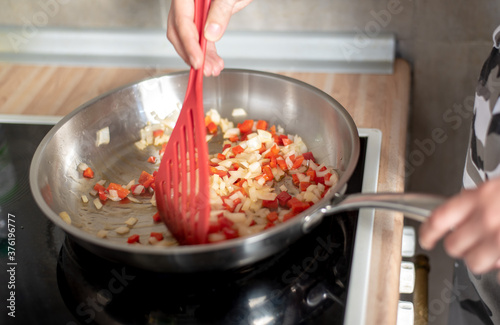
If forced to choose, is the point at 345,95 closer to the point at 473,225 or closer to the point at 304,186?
the point at 304,186

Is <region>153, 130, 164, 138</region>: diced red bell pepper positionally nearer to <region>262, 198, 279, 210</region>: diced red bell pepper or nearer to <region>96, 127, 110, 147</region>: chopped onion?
<region>96, 127, 110, 147</region>: chopped onion

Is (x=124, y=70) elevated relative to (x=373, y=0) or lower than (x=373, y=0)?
lower

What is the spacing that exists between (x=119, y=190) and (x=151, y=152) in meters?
0.11

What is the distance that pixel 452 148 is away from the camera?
1.10 m

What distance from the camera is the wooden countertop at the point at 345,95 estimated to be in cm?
77

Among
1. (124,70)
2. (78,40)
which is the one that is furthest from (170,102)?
(78,40)

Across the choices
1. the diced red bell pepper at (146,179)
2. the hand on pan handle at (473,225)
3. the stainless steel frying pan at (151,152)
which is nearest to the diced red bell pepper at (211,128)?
the stainless steel frying pan at (151,152)

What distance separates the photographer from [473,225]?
18.6 inches

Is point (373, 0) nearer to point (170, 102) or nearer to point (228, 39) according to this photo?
point (228, 39)

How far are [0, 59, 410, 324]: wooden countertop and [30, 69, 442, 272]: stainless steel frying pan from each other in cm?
9

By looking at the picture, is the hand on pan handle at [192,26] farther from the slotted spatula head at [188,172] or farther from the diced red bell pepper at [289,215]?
the diced red bell pepper at [289,215]

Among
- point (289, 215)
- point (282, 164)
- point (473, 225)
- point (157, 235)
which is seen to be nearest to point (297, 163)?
point (282, 164)

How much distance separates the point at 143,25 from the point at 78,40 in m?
0.15

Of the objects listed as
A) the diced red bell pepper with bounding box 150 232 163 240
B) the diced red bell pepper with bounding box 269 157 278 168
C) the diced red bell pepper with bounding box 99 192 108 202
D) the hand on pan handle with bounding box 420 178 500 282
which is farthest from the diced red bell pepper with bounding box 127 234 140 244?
the hand on pan handle with bounding box 420 178 500 282
